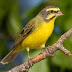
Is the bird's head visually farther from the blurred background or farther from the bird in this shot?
the blurred background

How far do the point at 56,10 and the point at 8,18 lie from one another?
80cm

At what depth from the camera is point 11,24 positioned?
6.93 feet

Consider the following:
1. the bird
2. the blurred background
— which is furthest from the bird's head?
the blurred background

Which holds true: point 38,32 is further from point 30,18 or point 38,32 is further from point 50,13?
point 30,18

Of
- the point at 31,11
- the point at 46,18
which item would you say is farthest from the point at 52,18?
the point at 31,11

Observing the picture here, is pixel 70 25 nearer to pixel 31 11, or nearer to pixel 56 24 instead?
pixel 56 24

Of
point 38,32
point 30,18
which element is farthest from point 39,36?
point 30,18

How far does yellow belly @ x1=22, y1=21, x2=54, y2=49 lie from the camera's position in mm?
1505

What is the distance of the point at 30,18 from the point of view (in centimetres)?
194

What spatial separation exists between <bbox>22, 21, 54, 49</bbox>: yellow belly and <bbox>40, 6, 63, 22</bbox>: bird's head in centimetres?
3

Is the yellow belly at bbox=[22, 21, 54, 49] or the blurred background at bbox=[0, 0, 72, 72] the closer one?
the yellow belly at bbox=[22, 21, 54, 49]

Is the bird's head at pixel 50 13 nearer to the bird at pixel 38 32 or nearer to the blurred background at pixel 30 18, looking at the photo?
the bird at pixel 38 32

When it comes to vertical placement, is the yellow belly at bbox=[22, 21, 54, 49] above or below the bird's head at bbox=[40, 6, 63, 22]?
below

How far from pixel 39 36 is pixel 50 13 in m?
0.12
